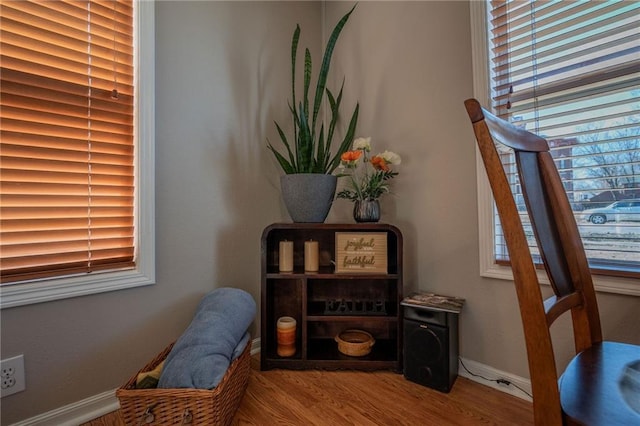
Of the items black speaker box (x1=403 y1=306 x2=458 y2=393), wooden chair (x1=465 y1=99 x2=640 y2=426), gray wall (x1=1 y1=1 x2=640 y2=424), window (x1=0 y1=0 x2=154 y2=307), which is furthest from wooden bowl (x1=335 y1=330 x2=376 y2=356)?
window (x1=0 y1=0 x2=154 y2=307)

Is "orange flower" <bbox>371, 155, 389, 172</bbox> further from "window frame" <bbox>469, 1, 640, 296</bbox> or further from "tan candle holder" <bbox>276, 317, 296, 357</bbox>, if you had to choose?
"tan candle holder" <bbox>276, 317, 296, 357</bbox>

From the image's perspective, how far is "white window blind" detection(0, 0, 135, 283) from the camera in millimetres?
1058

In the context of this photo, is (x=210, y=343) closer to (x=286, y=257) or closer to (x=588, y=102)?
(x=286, y=257)

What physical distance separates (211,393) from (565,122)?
67.0 inches

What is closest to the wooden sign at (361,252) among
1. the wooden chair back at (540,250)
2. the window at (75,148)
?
the wooden chair back at (540,250)

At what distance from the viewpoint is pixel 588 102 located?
1136 mm

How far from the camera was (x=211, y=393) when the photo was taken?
99 cm

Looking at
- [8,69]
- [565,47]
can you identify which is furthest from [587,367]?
[8,69]

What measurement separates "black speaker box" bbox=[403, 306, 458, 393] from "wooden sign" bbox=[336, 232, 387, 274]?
258 millimetres

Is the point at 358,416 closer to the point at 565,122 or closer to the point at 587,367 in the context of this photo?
the point at 587,367

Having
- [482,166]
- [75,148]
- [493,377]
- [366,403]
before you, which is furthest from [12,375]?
[482,166]

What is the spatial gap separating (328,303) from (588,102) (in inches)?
56.7

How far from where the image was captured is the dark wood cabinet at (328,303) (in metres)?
1.48

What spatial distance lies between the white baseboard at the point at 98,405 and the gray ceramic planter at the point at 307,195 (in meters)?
1.07
